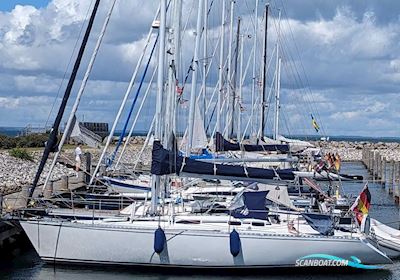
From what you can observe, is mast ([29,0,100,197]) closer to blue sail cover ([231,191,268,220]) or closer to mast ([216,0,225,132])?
blue sail cover ([231,191,268,220])

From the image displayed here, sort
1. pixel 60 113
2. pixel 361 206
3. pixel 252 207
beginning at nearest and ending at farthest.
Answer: pixel 252 207 < pixel 361 206 < pixel 60 113

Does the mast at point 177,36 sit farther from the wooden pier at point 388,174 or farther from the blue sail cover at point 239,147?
the wooden pier at point 388,174

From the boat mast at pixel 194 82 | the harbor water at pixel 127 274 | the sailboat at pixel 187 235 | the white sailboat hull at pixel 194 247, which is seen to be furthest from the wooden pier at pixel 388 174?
the white sailboat hull at pixel 194 247

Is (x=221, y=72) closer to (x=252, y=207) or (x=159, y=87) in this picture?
(x=159, y=87)

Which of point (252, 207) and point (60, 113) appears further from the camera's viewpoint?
point (60, 113)

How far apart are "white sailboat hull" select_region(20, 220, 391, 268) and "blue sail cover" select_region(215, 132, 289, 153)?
13.0 metres

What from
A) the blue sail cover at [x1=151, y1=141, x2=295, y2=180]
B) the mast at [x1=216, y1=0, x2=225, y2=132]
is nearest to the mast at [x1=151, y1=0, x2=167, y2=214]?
the blue sail cover at [x1=151, y1=141, x2=295, y2=180]

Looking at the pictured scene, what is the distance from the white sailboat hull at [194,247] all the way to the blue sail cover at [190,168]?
1.99 m

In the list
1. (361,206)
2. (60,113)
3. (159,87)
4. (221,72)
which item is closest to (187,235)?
(159,87)

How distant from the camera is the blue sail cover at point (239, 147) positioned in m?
39.4

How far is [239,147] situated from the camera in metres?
39.6

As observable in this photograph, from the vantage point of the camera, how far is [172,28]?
29.3 meters

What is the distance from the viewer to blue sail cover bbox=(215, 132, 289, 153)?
1550 inches

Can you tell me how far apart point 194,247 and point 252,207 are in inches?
107
